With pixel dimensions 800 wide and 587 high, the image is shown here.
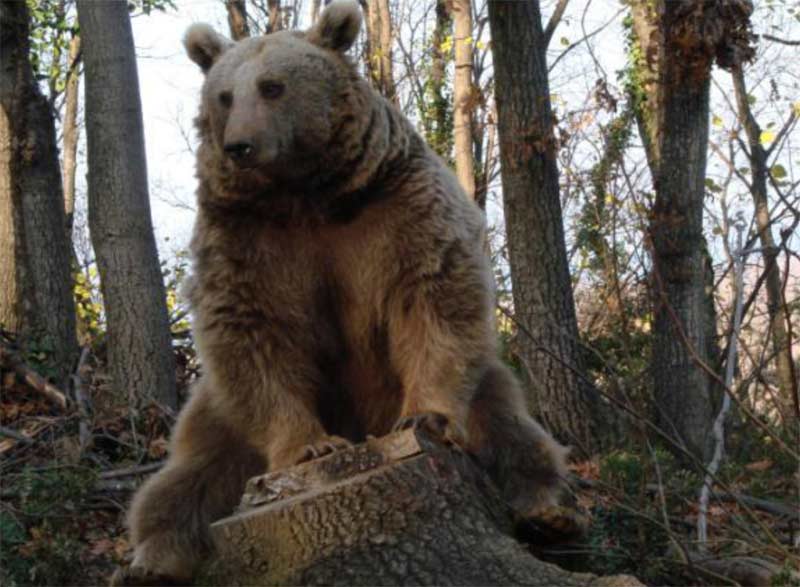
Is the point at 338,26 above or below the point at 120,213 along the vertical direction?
above

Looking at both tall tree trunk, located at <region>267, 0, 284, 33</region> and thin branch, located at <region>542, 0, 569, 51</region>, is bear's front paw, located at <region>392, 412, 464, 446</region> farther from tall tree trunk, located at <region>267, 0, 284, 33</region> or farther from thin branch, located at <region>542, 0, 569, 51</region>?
tall tree trunk, located at <region>267, 0, 284, 33</region>

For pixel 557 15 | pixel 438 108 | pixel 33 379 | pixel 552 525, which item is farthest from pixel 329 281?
pixel 557 15

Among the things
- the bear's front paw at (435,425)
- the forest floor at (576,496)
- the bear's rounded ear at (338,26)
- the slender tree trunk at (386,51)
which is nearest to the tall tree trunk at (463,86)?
the slender tree trunk at (386,51)

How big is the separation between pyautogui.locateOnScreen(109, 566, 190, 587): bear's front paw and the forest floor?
143 centimetres

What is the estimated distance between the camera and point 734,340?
16.9 feet

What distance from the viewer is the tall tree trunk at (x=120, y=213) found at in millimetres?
9273

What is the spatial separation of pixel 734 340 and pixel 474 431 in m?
1.18

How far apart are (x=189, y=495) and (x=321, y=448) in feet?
3.12

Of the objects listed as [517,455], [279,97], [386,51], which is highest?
[386,51]

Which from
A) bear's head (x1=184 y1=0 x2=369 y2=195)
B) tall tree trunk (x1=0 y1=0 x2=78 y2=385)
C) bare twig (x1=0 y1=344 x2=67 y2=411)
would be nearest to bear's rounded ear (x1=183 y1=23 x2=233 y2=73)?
bear's head (x1=184 y1=0 x2=369 y2=195)

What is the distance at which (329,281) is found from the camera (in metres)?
4.95

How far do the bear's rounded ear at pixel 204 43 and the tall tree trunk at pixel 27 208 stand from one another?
551 cm

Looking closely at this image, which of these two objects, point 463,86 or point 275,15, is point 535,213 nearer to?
point 463,86

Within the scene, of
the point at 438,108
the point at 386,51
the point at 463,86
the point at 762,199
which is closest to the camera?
the point at 762,199
